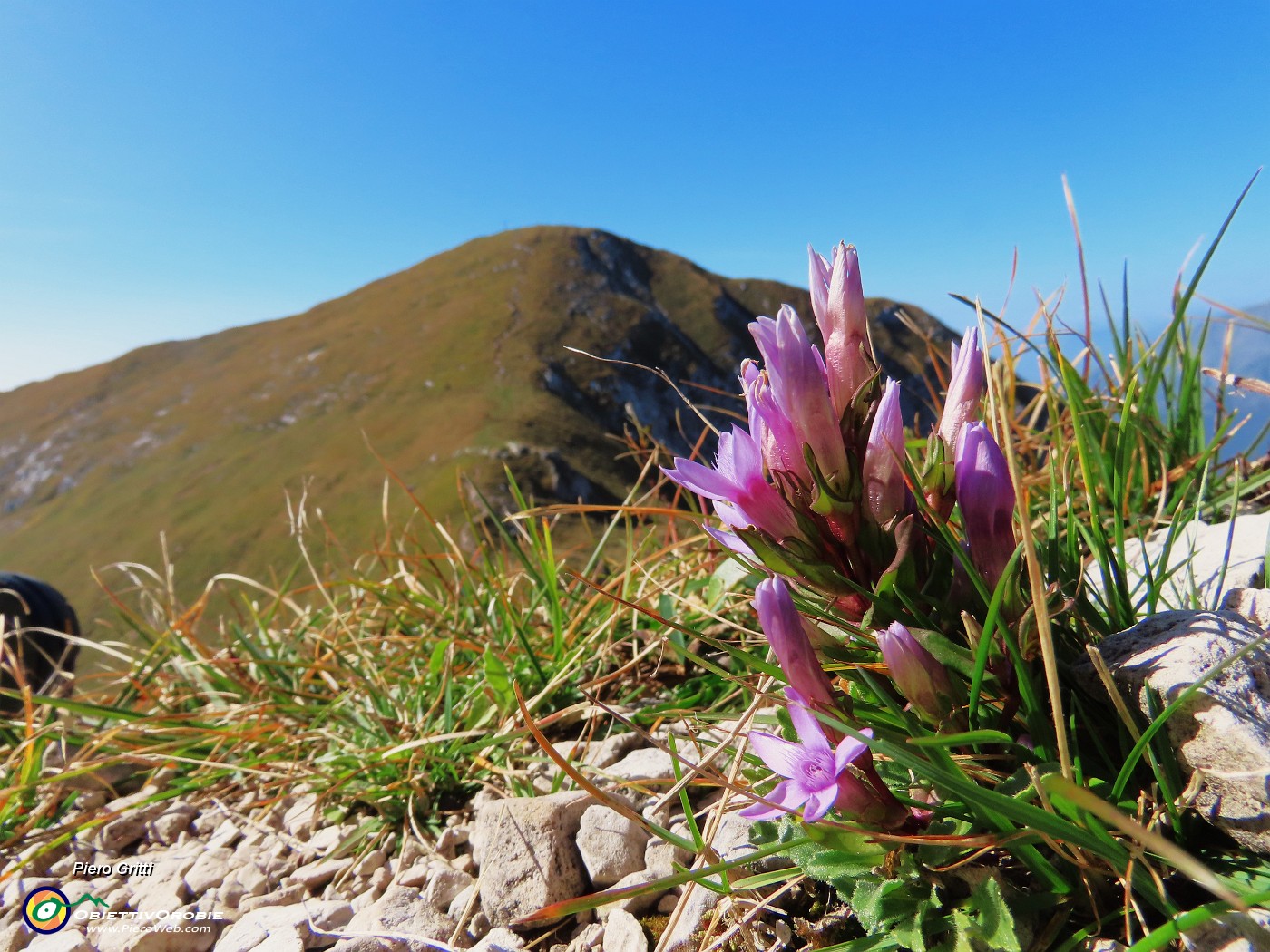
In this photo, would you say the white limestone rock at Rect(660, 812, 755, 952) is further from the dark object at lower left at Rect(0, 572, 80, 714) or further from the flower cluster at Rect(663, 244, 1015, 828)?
the dark object at lower left at Rect(0, 572, 80, 714)

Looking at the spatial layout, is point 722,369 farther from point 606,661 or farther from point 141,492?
point 606,661

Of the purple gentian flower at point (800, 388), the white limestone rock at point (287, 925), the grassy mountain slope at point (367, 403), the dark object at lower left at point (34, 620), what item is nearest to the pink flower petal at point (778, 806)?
the purple gentian flower at point (800, 388)

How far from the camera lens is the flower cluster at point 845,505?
52.4 inches

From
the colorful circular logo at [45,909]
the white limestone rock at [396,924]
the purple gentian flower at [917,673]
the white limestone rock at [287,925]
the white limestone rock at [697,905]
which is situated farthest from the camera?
the colorful circular logo at [45,909]

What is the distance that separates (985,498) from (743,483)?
41 centimetres

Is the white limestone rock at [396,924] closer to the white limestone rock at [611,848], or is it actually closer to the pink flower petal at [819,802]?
the white limestone rock at [611,848]

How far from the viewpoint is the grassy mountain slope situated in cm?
8738

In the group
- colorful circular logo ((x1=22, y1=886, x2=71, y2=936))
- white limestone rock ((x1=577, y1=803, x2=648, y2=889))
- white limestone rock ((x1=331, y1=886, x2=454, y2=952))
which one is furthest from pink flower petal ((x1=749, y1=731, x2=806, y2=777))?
colorful circular logo ((x1=22, y1=886, x2=71, y2=936))

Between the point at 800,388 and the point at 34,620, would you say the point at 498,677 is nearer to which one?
the point at 800,388

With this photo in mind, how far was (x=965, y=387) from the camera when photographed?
148cm

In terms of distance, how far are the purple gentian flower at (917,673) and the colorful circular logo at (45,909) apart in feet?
8.61

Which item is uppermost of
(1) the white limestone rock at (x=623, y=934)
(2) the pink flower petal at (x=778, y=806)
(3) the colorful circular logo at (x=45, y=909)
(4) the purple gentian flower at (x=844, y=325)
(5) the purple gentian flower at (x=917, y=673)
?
(4) the purple gentian flower at (x=844, y=325)

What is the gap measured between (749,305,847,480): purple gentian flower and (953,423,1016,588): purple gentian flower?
0.67 feet

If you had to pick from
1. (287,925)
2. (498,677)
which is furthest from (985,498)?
(287,925)
